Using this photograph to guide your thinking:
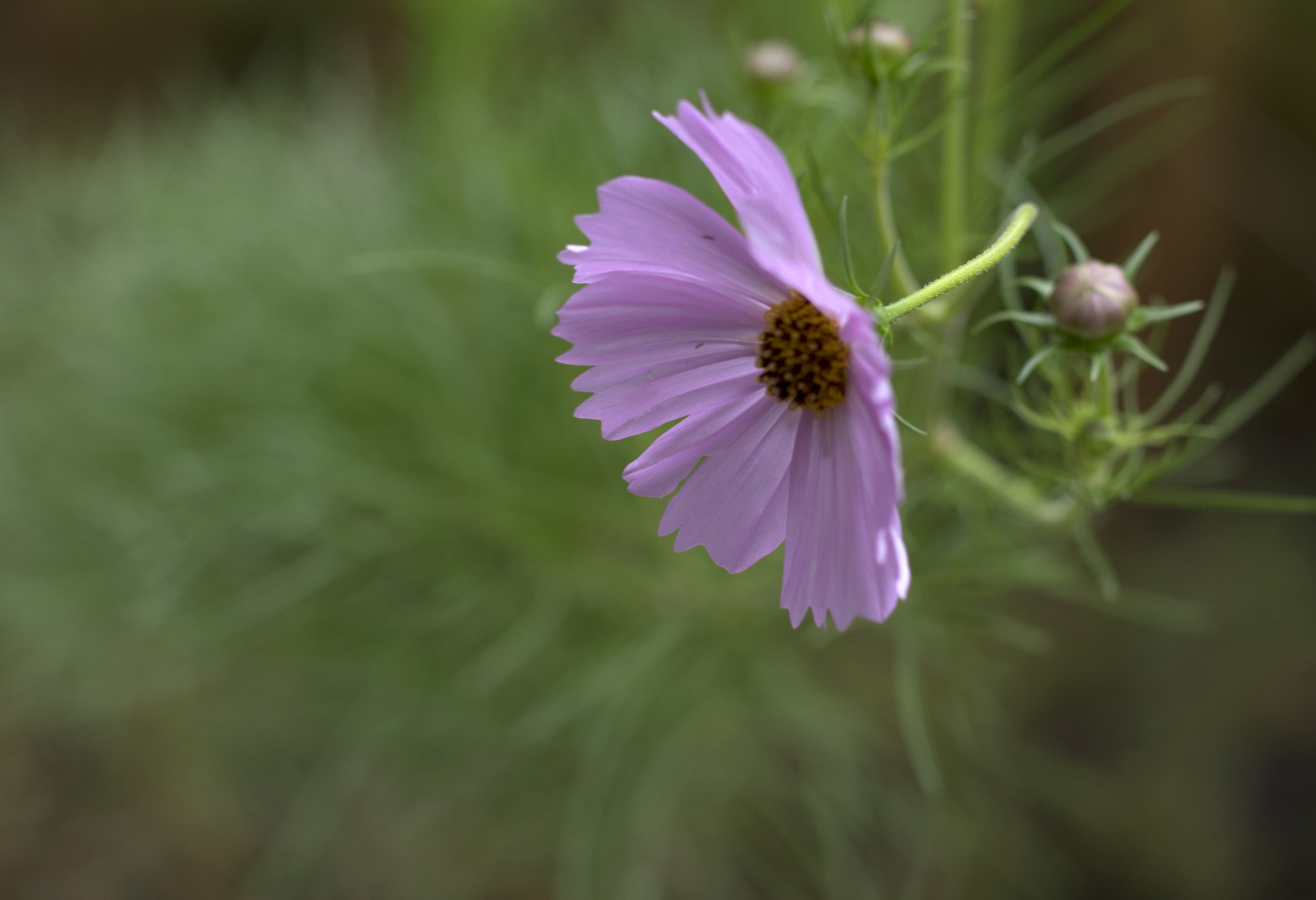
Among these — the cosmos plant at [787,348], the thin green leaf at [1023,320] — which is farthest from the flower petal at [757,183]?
the thin green leaf at [1023,320]

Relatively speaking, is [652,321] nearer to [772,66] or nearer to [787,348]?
[787,348]

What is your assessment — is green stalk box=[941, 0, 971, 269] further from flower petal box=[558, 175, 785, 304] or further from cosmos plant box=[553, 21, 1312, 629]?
flower petal box=[558, 175, 785, 304]

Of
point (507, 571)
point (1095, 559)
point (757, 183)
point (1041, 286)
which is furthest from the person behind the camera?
point (507, 571)

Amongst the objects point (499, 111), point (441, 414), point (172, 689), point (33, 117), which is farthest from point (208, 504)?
point (33, 117)

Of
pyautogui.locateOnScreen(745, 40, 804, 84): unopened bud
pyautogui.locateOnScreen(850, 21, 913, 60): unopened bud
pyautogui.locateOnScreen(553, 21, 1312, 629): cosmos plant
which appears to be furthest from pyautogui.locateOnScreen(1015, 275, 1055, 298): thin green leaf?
pyautogui.locateOnScreen(745, 40, 804, 84): unopened bud

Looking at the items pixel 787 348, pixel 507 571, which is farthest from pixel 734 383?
pixel 507 571

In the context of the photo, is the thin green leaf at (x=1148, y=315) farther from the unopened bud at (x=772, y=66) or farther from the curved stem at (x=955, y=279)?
the unopened bud at (x=772, y=66)

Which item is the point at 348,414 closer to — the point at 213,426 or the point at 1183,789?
the point at 213,426
